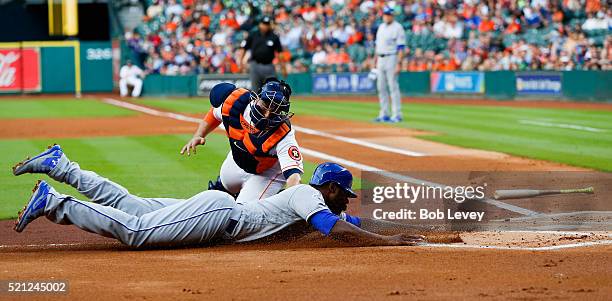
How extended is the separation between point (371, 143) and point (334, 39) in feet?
66.0

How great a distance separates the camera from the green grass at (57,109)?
2627 cm

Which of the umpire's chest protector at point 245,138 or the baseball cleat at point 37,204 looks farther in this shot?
the umpire's chest protector at point 245,138

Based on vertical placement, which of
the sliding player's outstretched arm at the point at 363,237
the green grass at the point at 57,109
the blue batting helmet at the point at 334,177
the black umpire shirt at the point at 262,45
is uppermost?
the black umpire shirt at the point at 262,45

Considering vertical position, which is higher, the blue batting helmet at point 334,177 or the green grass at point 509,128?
the blue batting helmet at point 334,177

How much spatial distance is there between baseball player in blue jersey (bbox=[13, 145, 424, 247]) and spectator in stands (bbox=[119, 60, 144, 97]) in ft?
98.5

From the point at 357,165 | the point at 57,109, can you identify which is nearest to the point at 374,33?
the point at 57,109

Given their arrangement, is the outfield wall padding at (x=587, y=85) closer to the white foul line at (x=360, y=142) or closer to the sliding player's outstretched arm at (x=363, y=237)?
the white foul line at (x=360, y=142)

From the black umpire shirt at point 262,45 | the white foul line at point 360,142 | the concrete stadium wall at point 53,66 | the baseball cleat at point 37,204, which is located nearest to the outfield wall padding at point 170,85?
the concrete stadium wall at point 53,66

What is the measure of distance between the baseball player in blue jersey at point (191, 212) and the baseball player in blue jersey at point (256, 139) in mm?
354

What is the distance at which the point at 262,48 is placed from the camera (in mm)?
21859

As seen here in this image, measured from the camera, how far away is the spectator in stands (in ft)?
123

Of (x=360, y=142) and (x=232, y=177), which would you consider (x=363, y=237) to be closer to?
(x=232, y=177)

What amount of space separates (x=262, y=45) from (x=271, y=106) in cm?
1408

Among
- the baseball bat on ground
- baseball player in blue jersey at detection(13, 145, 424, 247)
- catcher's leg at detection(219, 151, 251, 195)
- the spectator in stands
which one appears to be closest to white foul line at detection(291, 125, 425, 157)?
the baseball bat on ground
